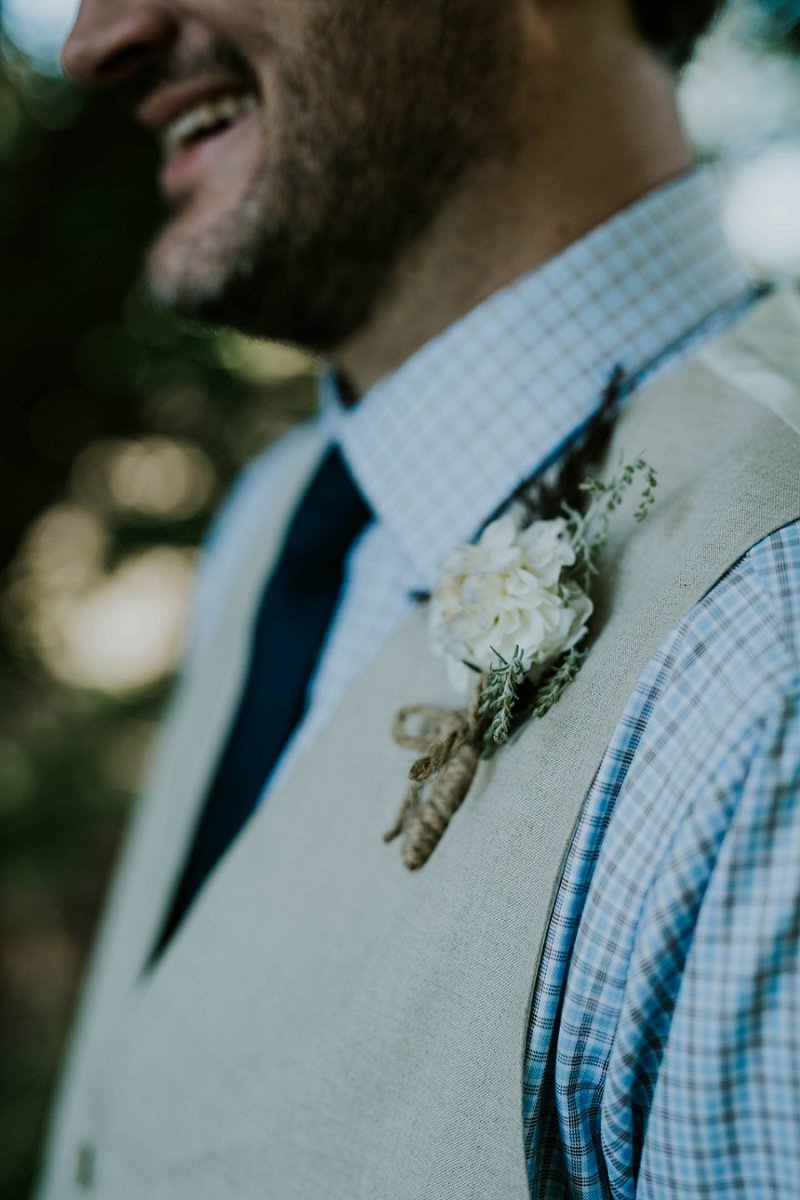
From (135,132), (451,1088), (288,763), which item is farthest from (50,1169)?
(135,132)

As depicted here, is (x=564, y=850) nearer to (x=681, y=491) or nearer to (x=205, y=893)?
(x=681, y=491)

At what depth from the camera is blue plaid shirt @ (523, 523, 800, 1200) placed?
1.75 feet

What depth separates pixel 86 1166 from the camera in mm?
943

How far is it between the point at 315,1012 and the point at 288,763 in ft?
0.99

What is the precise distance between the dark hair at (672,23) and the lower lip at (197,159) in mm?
500

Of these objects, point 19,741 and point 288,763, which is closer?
point 288,763

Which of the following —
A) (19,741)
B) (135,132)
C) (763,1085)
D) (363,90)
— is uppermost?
(135,132)

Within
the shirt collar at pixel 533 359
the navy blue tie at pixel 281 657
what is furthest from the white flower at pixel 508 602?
the navy blue tie at pixel 281 657

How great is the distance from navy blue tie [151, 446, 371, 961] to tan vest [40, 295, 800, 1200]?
12 cm

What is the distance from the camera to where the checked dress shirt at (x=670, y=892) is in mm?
537

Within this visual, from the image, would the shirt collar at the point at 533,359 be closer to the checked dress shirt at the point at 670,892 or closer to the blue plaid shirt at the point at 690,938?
the checked dress shirt at the point at 670,892

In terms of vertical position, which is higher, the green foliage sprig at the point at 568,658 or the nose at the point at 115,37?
the nose at the point at 115,37

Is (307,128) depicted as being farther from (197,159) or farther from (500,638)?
(500,638)

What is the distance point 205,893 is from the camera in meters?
0.92
